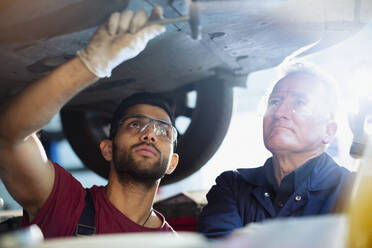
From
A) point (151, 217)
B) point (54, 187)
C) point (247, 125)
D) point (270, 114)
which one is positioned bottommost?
point (247, 125)

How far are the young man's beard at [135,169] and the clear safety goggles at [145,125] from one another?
0.09 meters

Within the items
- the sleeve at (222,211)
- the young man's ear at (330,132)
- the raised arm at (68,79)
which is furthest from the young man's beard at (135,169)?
the young man's ear at (330,132)

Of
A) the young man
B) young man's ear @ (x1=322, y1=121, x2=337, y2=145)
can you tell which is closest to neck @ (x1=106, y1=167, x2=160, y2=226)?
the young man

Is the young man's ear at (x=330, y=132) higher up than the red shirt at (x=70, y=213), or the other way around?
the young man's ear at (x=330, y=132)

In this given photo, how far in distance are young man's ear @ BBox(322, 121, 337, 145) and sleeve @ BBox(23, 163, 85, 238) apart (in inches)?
34.4

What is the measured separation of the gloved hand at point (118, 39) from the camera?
3.37 ft

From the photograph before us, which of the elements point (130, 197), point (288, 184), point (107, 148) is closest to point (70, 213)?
point (130, 197)

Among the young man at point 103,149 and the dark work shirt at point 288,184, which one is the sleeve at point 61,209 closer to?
the young man at point 103,149

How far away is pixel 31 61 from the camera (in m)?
1.36

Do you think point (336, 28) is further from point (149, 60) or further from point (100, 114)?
point (100, 114)

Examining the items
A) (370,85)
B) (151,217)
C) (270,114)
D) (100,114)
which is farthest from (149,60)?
(100,114)

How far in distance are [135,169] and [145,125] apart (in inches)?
7.2

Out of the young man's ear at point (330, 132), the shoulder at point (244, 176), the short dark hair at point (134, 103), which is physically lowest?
the shoulder at point (244, 176)

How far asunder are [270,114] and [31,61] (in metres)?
0.88
